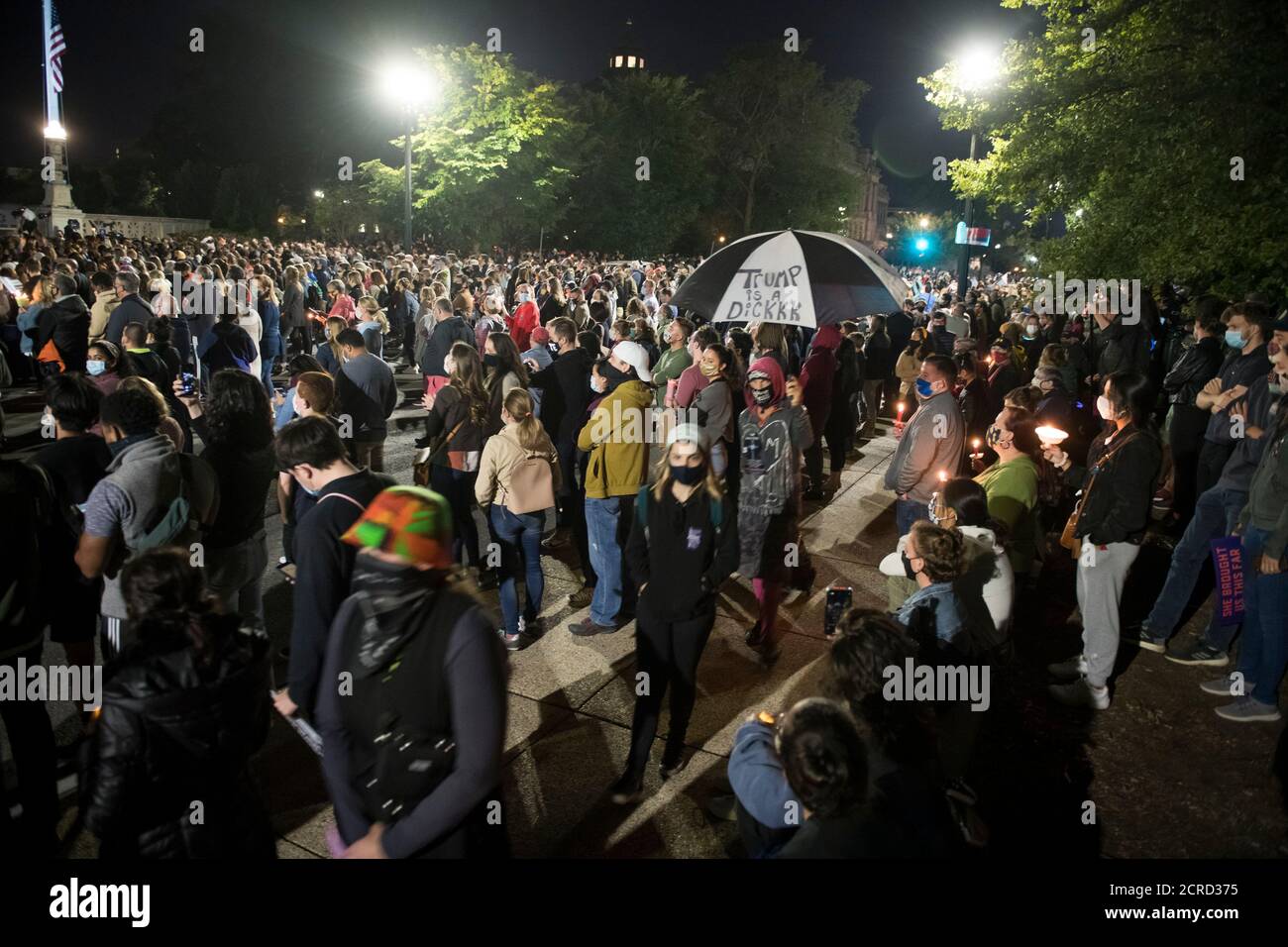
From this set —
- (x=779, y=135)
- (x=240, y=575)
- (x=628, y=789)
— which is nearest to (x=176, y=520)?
(x=240, y=575)

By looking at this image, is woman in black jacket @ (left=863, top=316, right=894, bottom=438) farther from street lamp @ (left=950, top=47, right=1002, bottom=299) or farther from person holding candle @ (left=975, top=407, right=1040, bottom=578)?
person holding candle @ (left=975, top=407, right=1040, bottom=578)

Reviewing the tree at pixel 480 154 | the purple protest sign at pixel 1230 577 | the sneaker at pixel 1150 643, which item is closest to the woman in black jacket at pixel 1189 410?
the sneaker at pixel 1150 643

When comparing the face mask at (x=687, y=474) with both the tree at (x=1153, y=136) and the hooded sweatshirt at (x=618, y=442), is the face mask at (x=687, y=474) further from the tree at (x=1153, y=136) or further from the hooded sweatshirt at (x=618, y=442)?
the tree at (x=1153, y=136)

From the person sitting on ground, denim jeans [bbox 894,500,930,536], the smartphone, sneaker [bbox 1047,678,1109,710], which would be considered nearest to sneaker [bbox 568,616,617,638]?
the smartphone

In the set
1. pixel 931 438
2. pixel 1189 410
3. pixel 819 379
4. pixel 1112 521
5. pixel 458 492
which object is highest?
pixel 819 379

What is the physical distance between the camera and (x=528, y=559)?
18.5ft

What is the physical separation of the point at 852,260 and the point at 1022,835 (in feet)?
13.2

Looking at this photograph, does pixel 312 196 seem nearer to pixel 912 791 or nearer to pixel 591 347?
pixel 591 347

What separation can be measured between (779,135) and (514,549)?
182ft

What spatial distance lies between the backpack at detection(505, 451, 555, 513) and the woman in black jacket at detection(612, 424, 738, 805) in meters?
1.42

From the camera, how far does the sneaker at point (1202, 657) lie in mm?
5672

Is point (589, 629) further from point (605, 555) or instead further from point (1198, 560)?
point (1198, 560)

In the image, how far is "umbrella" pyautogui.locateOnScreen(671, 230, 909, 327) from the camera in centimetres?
627
